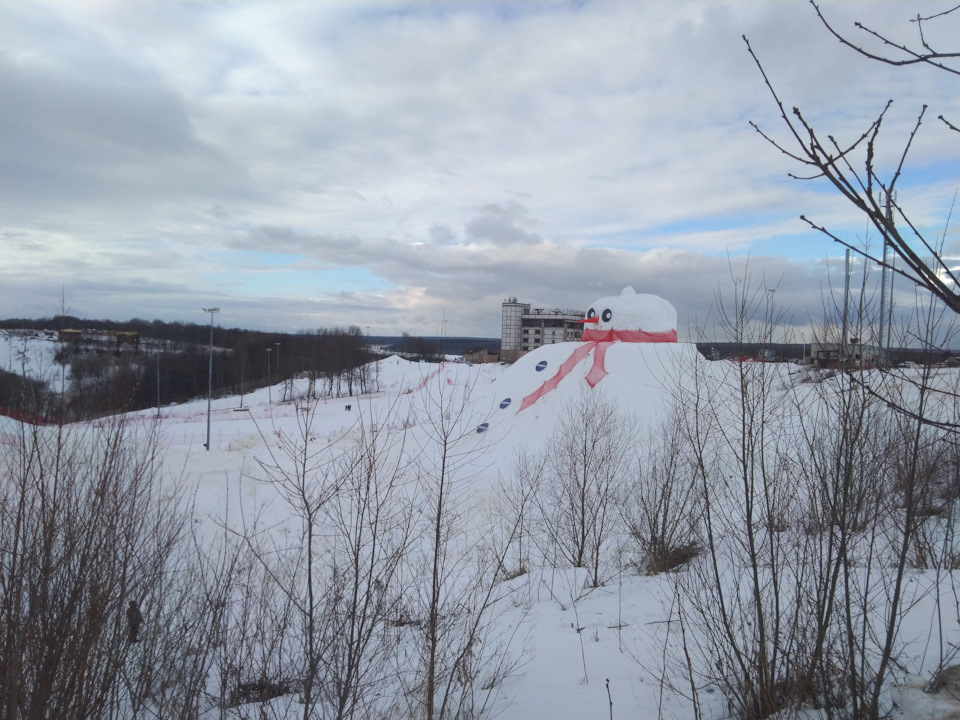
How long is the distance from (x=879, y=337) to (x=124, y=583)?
5.45 m

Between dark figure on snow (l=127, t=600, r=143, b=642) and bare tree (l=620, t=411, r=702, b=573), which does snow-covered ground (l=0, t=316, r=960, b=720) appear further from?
dark figure on snow (l=127, t=600, r=143, b=642)

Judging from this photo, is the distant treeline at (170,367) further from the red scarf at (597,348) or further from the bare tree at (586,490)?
the red scarf at (597,348)

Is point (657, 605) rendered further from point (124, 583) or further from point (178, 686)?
point (124, 583)

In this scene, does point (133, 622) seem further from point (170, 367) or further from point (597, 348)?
point (170, 367)

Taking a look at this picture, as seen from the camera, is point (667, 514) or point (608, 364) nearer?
point (667, 514)

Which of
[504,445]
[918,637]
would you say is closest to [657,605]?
[918,637]

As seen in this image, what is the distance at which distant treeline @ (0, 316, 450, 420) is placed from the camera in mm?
5051

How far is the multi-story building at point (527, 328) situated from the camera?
130 ft

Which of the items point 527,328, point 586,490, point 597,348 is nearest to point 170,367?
point 597,348

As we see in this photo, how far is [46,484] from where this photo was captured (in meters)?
4.31

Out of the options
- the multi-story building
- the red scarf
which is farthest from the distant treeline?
the multi-story building

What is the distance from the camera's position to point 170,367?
72.0 ft

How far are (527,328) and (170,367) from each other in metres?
25.8

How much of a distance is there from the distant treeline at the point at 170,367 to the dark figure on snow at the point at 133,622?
1.61 m
